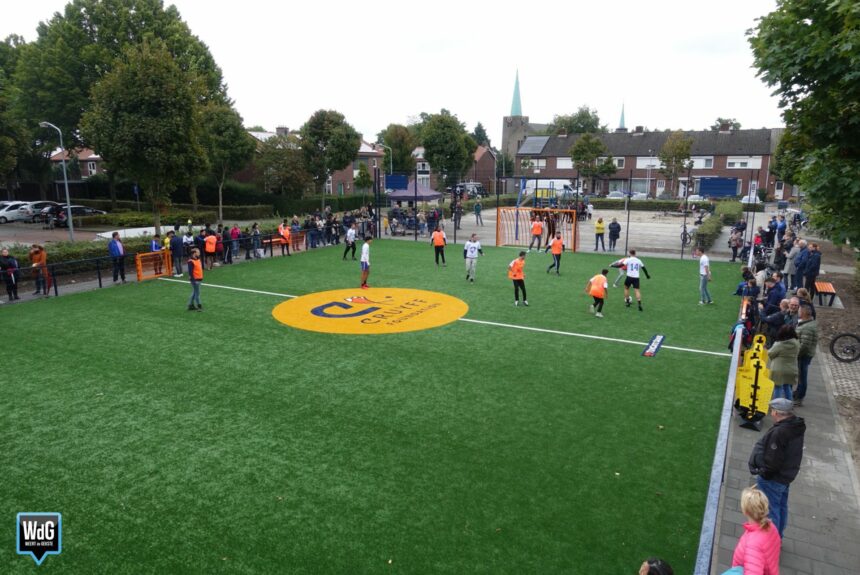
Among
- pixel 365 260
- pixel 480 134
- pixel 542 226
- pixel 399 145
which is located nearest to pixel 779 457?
pixel 365 260

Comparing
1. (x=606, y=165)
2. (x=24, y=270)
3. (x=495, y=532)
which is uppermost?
(x=606, y=165)

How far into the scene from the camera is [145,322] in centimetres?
1440

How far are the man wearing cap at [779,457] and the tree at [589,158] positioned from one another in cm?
6110

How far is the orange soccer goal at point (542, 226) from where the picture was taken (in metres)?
29.6

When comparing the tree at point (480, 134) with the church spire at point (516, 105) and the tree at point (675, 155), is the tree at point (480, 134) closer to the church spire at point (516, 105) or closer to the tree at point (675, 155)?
the church spire at point (516, 105)

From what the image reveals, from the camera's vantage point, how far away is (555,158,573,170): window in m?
75.2

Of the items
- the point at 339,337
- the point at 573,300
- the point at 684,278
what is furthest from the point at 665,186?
the point at 339,337

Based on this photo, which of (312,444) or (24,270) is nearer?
(312,444)

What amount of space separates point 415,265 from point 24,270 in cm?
1348

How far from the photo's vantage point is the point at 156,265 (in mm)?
20844

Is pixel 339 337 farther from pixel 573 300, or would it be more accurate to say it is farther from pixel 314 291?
pixel 573 300

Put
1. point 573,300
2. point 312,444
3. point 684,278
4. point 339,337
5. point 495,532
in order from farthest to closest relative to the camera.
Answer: point 684,278
point 573,300
point 339,337
point 312,444
point 495,532

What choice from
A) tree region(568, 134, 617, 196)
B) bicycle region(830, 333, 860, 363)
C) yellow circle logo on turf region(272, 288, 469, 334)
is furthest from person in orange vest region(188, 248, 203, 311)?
tree region(568, 134, 617, 196)

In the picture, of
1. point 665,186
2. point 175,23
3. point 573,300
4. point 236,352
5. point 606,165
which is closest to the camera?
point 236,352
